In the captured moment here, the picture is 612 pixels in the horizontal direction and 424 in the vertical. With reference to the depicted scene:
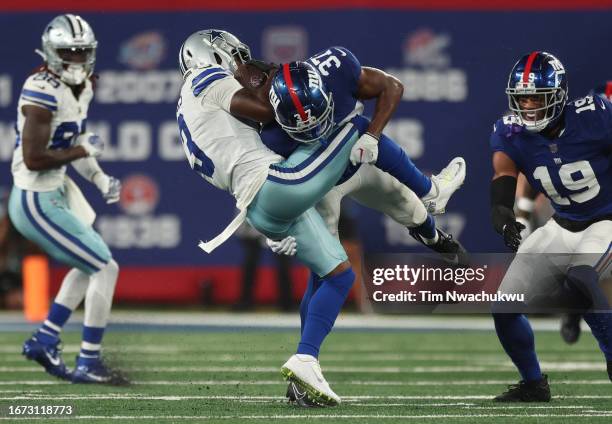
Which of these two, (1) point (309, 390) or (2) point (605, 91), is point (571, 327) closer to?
(2) point (605, 91)

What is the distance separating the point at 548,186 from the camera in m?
5.50

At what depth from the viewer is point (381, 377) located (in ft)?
21.5

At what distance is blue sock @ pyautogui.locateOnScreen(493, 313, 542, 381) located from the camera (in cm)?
527

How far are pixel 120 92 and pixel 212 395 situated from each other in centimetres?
686

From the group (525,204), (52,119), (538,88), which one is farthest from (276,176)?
(525,204)

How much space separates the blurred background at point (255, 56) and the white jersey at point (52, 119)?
16.5 ft

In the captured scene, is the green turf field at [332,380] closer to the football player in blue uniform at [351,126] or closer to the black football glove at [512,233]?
the football player in blue uniform at [351,126]

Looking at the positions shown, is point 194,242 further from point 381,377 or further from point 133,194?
point 381,377

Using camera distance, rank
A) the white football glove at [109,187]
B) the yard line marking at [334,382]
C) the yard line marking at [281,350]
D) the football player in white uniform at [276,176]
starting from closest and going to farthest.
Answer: the football player in white uniform at [276,176] → the yard line marking at [334,382] → the white football glove at [109,187] → the yard line marking at [281,350]

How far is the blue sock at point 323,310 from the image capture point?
198 inches

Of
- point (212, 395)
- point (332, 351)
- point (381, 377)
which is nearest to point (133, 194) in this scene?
point (332, 351)

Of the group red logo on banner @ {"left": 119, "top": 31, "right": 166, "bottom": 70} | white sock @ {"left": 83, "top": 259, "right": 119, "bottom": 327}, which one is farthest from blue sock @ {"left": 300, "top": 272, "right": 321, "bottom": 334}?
red logo on banner @ {"left": 119, "top": 31, "right": 166, "bottom": 70}

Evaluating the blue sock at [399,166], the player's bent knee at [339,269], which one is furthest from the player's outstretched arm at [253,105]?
the player's bent knee at [339,269]

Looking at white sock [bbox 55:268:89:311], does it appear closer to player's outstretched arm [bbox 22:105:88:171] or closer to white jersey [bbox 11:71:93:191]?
white jersey [bbox 11:71:93:191]
